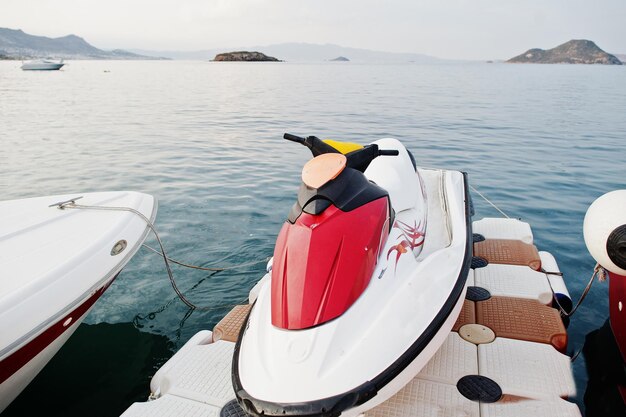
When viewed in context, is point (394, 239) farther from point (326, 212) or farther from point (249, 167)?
point (249, 167)

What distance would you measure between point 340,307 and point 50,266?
2.38 metres

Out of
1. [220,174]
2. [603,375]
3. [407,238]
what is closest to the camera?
[407,238]

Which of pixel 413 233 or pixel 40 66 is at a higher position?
pixel 40 66

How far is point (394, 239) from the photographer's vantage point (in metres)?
2.87

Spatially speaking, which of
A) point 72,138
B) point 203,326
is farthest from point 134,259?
point 72,138

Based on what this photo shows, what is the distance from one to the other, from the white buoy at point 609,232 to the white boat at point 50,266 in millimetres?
3747

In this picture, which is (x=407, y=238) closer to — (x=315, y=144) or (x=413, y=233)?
(x=413, y=233)

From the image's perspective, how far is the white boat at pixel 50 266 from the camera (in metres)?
2.90

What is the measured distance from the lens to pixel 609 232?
117 inches

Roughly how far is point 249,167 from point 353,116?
8919 mm

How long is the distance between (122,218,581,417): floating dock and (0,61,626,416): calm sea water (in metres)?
0.67

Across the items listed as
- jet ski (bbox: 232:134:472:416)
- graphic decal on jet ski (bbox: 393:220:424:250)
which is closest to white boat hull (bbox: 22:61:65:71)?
graphic decal on jet ski (bbox: 393:220:424:250)

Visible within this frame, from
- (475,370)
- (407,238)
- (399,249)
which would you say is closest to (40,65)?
(407,238)

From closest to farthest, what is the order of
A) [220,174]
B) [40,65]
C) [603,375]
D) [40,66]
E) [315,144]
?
[315,144] < [603,375] < [220,174] < [40,65] < [40,66]
